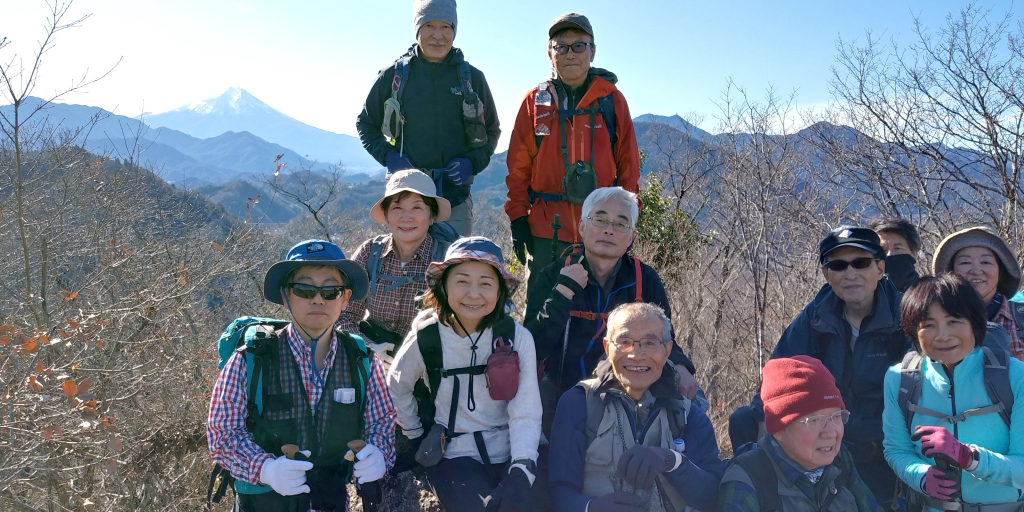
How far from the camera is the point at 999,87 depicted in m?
10.6

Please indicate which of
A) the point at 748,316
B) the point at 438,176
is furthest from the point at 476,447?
the point at 748,316

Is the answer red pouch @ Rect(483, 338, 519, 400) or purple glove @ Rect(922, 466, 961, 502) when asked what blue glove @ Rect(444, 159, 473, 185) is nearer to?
red pouch @ Rect(483, 338, 519, 400)

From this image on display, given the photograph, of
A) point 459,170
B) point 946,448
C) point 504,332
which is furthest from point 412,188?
point 946,448

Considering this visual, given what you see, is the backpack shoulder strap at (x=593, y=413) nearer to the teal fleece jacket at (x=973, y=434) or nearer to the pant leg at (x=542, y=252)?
the teal fleece jacket at (x=973, y=434)

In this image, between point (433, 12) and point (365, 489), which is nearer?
point (365, 489)

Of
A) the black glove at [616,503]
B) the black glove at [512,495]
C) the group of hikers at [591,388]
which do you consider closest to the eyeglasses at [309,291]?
the group of hikers at [591,388]

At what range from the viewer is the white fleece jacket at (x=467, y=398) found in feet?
9.43

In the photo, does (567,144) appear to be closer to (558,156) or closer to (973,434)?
(558,156)

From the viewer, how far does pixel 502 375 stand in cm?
278

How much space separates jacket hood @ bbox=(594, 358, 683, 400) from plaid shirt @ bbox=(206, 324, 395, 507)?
100 centimetres

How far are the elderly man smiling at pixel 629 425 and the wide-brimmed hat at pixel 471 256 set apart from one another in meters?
0.63

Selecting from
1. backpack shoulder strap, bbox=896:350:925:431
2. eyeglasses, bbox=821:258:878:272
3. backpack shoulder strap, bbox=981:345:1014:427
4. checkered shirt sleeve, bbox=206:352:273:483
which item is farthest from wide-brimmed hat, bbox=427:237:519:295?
backpack shoulder strap, bbox=981:345:1014:427

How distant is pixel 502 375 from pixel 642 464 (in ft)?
2.41

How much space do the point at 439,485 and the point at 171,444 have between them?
5190 mm
